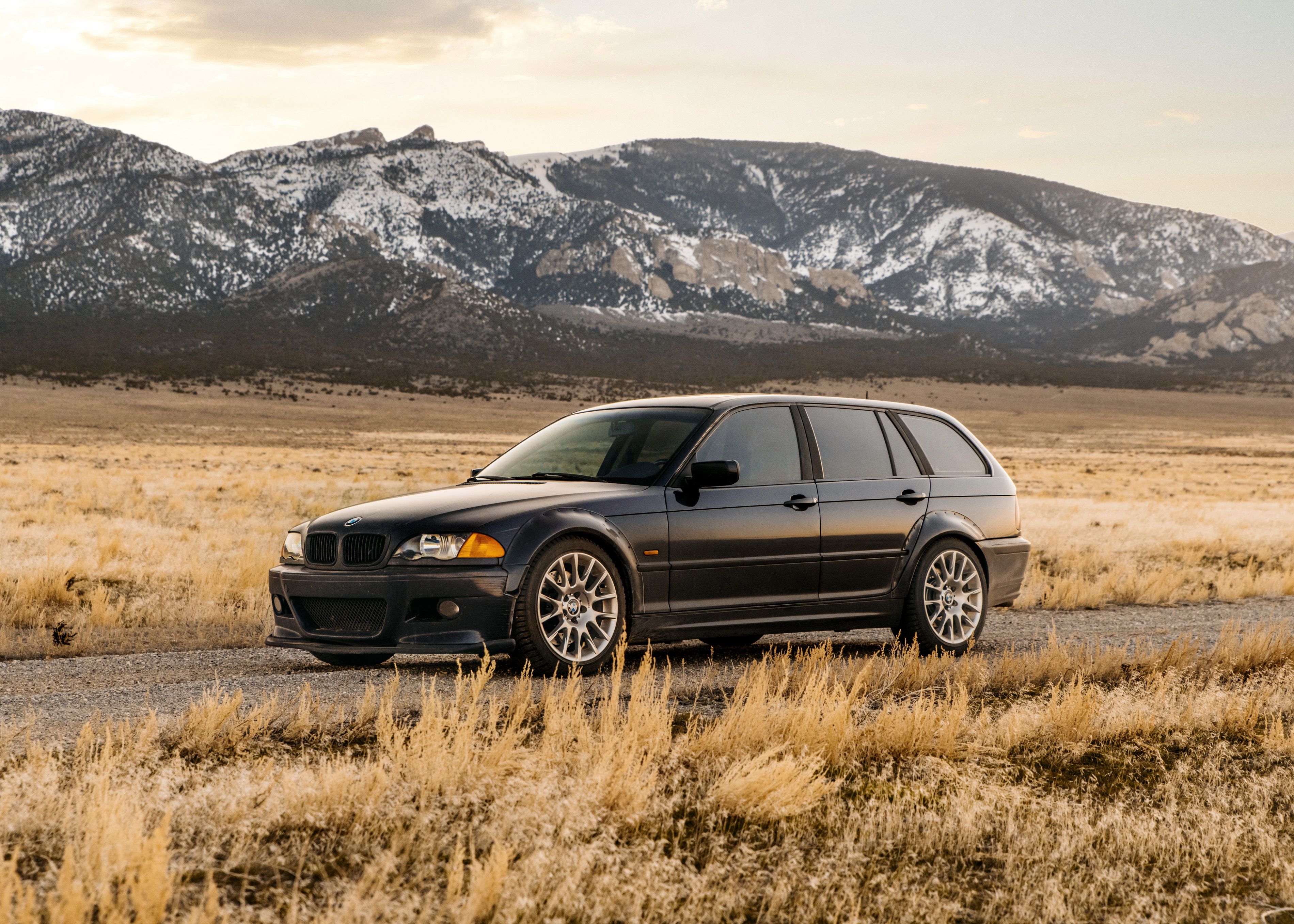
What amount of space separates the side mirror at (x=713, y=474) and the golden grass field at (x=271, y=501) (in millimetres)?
4000

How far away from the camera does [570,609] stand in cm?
757

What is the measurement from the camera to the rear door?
8.68 m

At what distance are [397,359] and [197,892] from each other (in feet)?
471

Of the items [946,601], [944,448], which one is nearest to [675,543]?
[946,601]

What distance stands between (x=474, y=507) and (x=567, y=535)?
55 centimetres

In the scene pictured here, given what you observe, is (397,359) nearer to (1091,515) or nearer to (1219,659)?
(1091,515)

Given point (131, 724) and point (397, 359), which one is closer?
point (131, 724)

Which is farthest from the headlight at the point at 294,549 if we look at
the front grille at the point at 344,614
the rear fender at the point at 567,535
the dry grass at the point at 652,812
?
the dry grass at the point at 652,812

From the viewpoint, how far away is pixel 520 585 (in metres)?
7.37

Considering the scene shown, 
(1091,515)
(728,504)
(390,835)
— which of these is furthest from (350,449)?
(390,835)

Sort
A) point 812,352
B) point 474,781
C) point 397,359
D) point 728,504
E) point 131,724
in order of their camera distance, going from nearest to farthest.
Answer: point 474,781
point 131,724
point 728,504
point 397,359
point 812,352

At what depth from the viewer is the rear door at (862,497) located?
8680 mm

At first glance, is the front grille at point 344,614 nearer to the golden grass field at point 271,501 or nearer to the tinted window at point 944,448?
the golden grass field at point 271,501

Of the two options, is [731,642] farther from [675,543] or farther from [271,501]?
[271,501]
